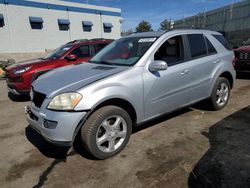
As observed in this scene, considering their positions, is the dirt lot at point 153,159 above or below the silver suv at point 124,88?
below

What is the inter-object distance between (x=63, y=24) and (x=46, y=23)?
1959 millimetres

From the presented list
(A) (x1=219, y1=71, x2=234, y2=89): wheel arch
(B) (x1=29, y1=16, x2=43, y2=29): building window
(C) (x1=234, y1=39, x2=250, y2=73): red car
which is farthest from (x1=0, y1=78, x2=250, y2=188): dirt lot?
(B) (x1=29, y1=16, x2=43, y2=29): building window

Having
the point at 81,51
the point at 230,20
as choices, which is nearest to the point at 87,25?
the point at 230,20

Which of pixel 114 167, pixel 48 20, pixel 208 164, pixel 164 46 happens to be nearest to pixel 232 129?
pixel 208 164

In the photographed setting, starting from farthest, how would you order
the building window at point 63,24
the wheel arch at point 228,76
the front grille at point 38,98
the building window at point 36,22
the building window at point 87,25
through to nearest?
the building window at point 87,25, the building window at point 63,24, the building window at point 36,22, the wheel arch at point 228,76, the front grille at point 38,98

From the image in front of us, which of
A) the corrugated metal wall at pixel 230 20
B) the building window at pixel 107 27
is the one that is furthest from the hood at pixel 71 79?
the building window at pixel 107 27

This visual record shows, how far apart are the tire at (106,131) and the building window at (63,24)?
79.0 feet

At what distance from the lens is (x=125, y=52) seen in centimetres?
413

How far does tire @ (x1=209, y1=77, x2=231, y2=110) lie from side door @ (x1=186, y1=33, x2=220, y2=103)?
255 millimetres

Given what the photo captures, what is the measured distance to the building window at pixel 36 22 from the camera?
74.4 feet

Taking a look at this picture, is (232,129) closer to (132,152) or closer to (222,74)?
(222,74)

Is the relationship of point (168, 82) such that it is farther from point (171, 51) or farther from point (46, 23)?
point (46, 23)

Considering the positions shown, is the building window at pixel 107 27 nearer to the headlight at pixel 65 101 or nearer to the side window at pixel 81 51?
the side window at pixel 81 51

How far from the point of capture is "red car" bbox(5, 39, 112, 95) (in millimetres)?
6242
